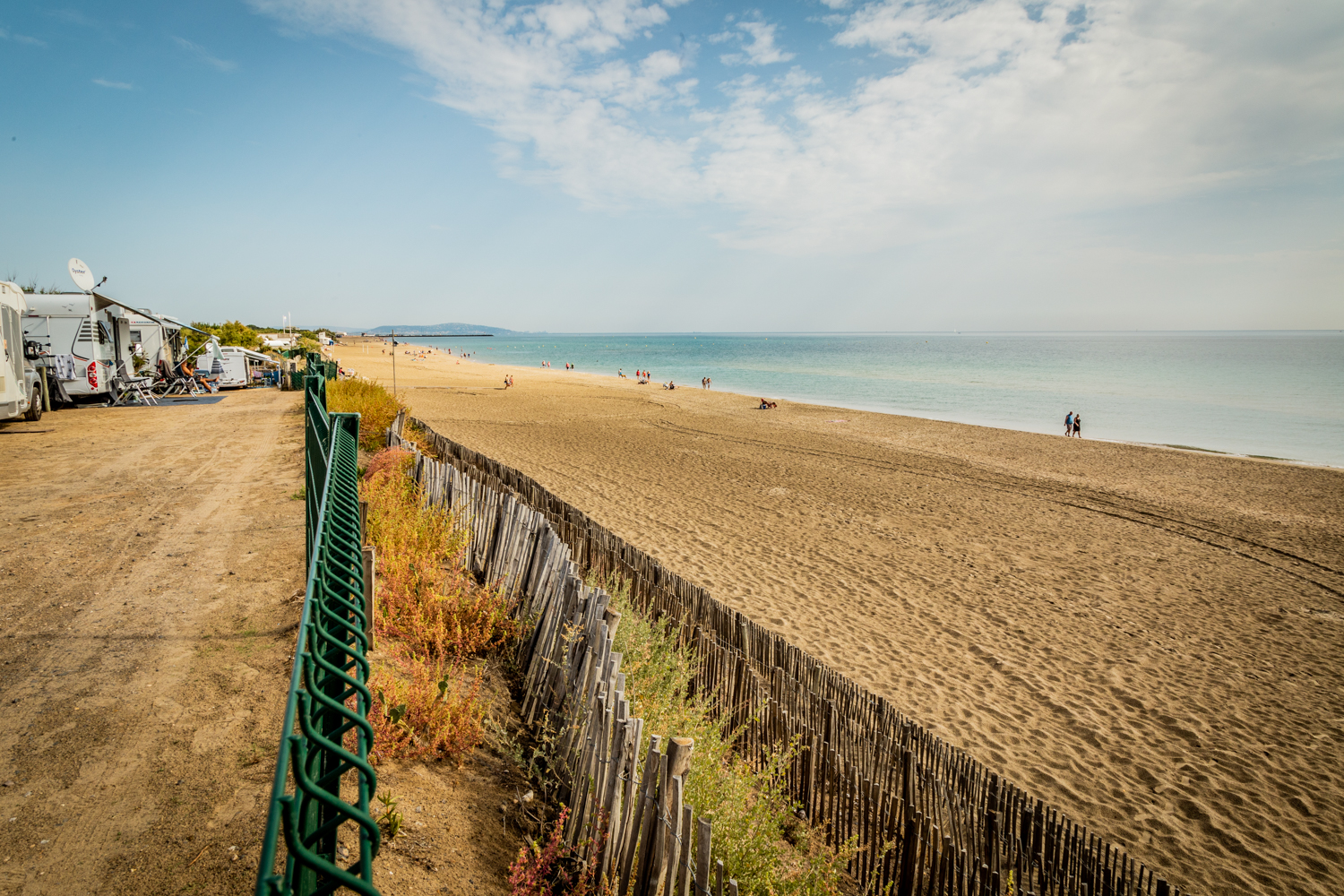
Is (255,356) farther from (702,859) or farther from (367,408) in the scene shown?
(702,859)

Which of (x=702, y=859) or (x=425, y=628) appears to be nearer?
(x=702, y=859)

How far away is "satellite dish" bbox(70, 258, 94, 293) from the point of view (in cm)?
1684

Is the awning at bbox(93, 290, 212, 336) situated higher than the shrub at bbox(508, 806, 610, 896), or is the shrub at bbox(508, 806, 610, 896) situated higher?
the awning at bbox(93, 290, 212, 336)

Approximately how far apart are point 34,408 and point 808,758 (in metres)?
16.9

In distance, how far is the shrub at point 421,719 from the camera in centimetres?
319

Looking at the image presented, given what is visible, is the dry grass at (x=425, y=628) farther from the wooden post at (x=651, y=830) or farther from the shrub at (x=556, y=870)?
the wooden post at (x=651, y=830)

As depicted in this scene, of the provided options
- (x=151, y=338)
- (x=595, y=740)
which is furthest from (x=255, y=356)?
(x=595, y=740)

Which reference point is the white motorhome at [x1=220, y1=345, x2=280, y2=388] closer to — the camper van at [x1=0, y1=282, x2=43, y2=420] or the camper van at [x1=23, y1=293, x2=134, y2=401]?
the camper van at [x1=23, y1=293, x2=134, y2=401]

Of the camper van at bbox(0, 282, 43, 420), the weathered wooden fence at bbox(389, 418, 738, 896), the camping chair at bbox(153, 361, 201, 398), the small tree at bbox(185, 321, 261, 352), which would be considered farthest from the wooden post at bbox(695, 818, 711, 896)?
the small tree at bbox(185, 321, 261, 352)

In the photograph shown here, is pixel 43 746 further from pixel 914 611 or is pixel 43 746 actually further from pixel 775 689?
pixel 914 611

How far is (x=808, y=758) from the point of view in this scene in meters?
3.74

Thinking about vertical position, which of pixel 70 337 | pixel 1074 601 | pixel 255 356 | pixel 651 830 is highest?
pixel 70 337

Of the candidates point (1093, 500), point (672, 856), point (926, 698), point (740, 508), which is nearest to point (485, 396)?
point (740, 508)

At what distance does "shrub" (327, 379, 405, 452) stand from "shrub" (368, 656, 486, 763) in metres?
8.44
